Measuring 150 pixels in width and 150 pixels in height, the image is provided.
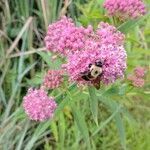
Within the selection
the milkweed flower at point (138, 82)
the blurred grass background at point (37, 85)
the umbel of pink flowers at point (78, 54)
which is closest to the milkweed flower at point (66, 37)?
the umbel of pink flowers at point (78, 54)

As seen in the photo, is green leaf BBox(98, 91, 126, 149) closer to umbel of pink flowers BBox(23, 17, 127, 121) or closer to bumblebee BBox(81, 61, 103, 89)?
umbel of pink flowers BBox(23, 17, 127, 121)

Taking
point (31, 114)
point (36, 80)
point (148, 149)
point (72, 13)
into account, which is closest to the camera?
point (31, 114)

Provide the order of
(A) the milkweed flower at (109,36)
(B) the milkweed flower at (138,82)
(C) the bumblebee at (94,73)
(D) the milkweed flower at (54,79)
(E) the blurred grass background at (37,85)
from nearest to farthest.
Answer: (C) the bumblebee at (94,73) < (A) the milkweed flower at (109,36) < (D) the milkweed flower at (54,79) < (B) the milkweed flower at (138,82) < (E) the blurred grass background at (37,85)

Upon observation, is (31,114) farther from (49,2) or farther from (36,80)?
(49,2)

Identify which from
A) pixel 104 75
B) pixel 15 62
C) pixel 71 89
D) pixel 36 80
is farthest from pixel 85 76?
pixel 15 62

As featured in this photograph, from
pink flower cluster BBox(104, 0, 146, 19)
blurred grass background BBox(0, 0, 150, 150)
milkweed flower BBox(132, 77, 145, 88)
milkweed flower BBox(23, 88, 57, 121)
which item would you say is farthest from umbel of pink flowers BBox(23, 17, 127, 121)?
blurred grass background BBox(0, 0, 150, 150)

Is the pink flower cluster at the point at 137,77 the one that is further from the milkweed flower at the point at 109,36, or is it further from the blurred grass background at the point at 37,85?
the blurred grass background at the point at 37,85

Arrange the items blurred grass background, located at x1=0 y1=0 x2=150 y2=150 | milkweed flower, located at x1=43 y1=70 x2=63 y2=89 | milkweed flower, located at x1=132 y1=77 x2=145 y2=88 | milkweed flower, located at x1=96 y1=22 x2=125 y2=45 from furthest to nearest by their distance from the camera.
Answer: blurred grass background, located at x1=0 y1=0 x2=150 y2=150 → milkweed flower, located at x1=132 y1=77 x2=145 y2=88 → milkweed flower, located at x1=43 y1=70 x2=63 y2=89 → milkweed flower, located at x1=96 y1=22 x2=125 y2=45
